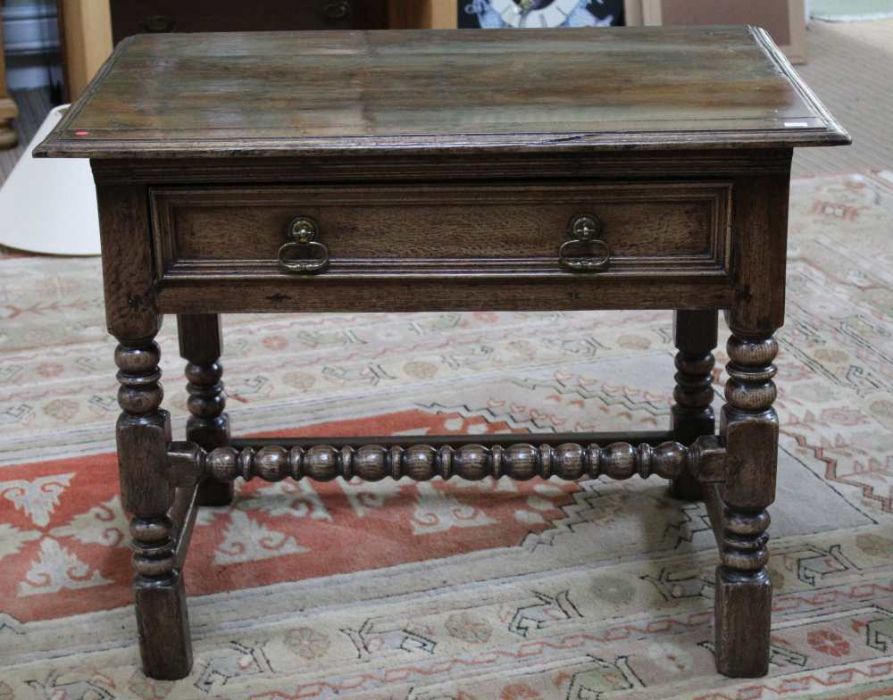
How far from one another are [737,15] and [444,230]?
3.50 meters

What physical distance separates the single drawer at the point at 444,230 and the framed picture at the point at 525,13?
3.14 meters

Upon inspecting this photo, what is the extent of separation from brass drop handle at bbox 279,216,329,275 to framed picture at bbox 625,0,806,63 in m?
3.25

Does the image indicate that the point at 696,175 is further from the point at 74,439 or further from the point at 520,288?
the point at 74,439

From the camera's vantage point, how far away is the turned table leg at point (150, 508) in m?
1.84

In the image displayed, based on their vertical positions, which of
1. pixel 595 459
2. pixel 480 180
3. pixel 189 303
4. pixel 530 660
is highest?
pixel 480 180

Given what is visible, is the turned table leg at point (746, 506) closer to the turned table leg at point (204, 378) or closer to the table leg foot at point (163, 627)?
the table leg foot at point (163, 627)

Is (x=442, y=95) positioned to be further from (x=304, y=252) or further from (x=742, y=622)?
(x=742, y=622)

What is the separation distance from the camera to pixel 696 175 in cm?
173

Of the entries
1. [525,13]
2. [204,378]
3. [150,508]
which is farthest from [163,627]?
[525,13]

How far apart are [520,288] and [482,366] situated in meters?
1.15

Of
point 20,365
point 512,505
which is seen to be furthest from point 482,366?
point 20,365

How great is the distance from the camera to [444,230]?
5.80ft

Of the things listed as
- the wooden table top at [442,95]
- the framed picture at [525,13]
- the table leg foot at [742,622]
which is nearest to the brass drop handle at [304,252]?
the wooden table top at [442,95]

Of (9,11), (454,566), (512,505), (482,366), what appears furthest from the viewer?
(9,11)
